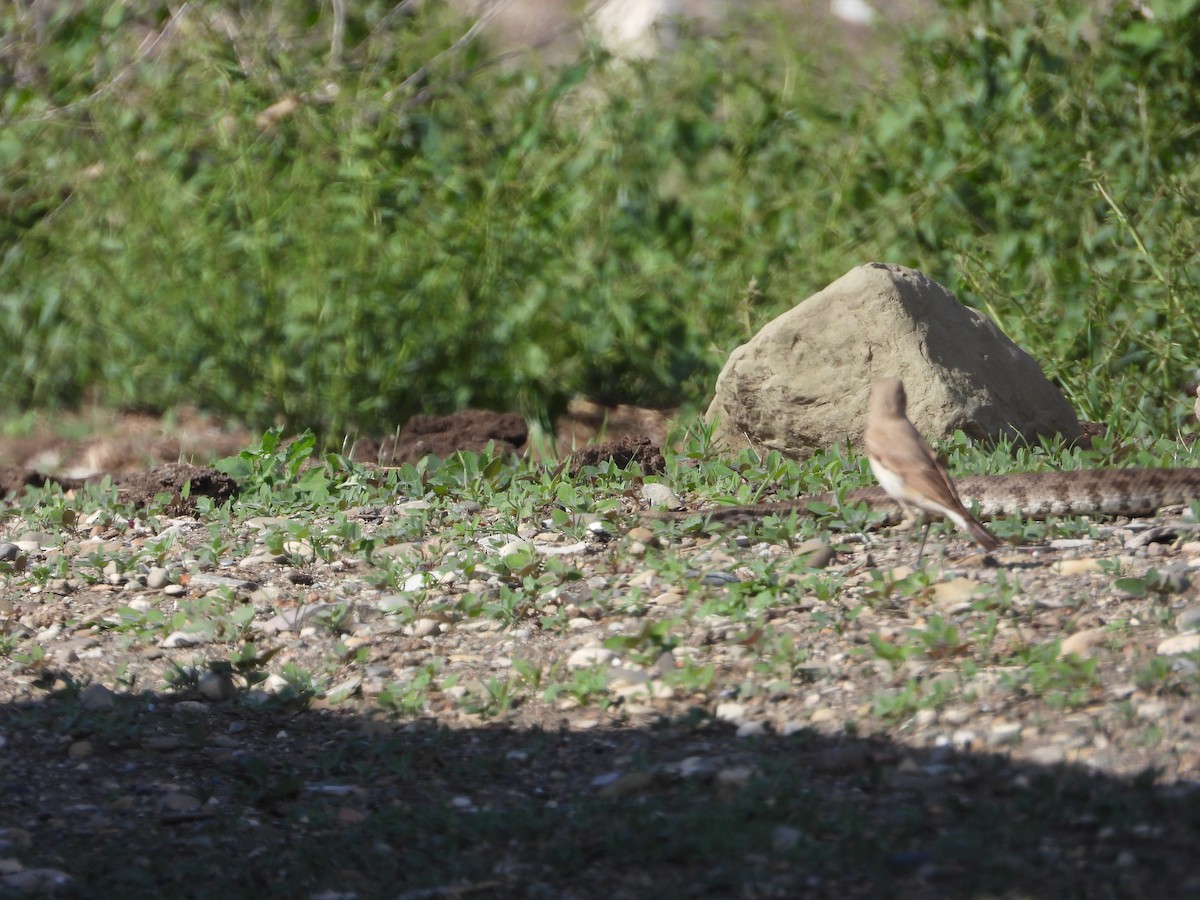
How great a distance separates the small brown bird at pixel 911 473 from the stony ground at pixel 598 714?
163mm

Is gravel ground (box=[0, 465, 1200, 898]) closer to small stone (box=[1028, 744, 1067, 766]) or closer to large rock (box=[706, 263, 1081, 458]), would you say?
small stone (box=[1028, 744, 1067, 766])

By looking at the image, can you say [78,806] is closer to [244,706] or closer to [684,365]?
[244,706]

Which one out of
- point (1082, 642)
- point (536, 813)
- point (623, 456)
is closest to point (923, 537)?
point (1082, 642)

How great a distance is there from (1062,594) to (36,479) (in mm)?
5130

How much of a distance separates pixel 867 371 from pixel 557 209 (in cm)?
266

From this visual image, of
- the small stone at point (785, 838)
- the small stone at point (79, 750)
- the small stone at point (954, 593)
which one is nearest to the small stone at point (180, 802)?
the small stone at point (79, 750)

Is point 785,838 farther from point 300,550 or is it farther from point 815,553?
point 300,550

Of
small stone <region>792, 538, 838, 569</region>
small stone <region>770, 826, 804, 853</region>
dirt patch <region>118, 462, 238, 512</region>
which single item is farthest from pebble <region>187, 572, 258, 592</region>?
small stone <region>770, 826, 804, 853</region>

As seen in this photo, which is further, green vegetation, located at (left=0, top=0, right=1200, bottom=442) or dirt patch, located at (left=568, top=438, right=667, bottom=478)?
green vegetation, located at (left=0, top=0, right=1200, bottom=442)

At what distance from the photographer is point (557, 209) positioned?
342 inches

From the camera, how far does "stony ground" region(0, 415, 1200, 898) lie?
11.1 feet

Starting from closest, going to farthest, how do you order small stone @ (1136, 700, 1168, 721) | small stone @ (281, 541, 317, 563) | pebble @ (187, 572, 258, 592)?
small stone @ (1136, 700, 1168, 721), pebble @ (187, 572, 258, 592), small stone @ (281, 541, 317, 563)

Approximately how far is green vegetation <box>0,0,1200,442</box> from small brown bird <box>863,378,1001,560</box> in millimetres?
2569

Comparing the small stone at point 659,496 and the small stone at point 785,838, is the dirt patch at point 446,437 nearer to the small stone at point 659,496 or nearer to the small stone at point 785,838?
the small stone at point 659,496
